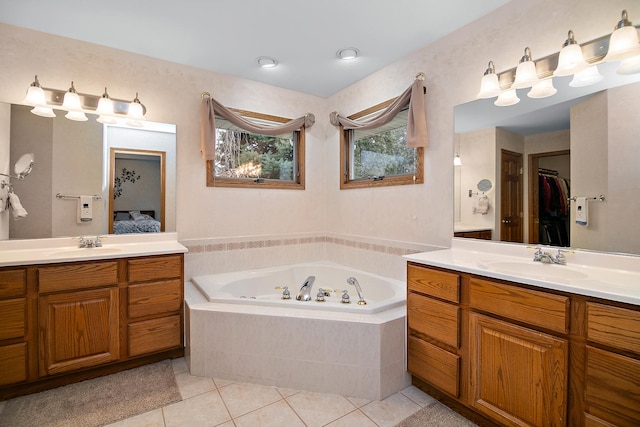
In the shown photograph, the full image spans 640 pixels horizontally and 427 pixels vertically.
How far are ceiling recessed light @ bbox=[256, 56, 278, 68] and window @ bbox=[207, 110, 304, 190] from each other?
0.50 meters

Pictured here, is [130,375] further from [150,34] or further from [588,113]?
[588,113]

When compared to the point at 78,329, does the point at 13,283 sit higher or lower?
higher

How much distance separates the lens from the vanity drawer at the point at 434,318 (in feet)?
5.42

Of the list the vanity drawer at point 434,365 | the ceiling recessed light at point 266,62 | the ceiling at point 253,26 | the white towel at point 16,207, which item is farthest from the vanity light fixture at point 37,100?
the vanity drawer at point 434,365

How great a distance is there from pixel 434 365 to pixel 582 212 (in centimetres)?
117

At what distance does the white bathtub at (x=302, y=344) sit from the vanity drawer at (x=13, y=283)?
924 mm

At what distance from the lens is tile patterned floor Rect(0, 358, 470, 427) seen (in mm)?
1632

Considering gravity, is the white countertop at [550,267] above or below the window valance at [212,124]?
below

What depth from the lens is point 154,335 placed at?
2.13 metres

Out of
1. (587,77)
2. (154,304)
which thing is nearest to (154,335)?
(154,304)

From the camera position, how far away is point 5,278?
5.67 ft

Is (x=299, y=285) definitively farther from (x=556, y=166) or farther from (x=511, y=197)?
(x=556, y=166)

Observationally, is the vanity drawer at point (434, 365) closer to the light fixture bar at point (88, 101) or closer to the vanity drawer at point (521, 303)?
the vanity drawer at point (521, 303)

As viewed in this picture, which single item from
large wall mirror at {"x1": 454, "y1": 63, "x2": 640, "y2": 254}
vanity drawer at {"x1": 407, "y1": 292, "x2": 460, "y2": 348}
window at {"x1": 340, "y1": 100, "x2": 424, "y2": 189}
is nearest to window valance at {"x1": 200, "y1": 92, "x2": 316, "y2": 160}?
window at {"x1": 340, "y1": 100, "x2": 424, "y2": 189}
